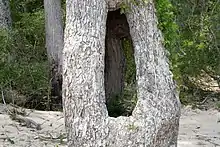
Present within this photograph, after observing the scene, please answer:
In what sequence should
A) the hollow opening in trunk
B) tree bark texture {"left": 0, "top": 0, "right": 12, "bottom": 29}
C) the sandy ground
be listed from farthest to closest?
tree bark texture {"left": 0, "top": 0, "right": 12, "bottom": 29} → the sandy ground → the hollow opening in trunk

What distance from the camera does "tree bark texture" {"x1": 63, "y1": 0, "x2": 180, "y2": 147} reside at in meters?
4.14

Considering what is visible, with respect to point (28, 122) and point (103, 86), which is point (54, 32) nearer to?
point (28, 122)

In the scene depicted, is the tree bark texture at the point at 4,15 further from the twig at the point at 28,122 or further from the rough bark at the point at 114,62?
the rough bark at the point at 114,62

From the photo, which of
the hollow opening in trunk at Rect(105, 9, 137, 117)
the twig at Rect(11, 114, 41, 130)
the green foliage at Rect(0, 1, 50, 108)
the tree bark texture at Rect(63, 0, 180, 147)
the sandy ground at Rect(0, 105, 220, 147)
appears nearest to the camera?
the tree bark texture at Rect(63, 0, 180, 147)

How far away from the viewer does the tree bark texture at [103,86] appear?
4.14 metres

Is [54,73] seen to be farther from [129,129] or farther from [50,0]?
[129,129]

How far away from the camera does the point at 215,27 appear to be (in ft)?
33.7

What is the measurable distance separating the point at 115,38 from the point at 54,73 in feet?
11.5

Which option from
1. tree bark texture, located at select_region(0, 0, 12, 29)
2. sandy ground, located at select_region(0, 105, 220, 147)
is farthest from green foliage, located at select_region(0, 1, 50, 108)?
sandy ground, located at select_region(0, 105, 220, 147)

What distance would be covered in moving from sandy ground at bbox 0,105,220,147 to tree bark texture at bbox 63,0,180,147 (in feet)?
4.84

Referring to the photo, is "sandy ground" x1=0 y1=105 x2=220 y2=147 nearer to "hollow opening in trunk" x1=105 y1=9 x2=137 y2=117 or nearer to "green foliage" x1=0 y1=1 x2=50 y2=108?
"hollow opening in trunk" x1=105 y1=9 x2=137 y2=117

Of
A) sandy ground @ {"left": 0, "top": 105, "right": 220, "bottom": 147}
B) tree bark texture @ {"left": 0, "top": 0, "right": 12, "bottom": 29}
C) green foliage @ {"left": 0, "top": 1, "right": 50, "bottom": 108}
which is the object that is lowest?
sandy ground @ {"left": 0, "top": 105, "right": 220, "bottom": 147}

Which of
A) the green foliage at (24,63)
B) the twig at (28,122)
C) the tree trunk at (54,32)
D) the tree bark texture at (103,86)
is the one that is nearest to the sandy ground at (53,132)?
the twig at (28,122)

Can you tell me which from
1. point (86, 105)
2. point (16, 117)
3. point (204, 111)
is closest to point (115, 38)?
point (86, 105)
